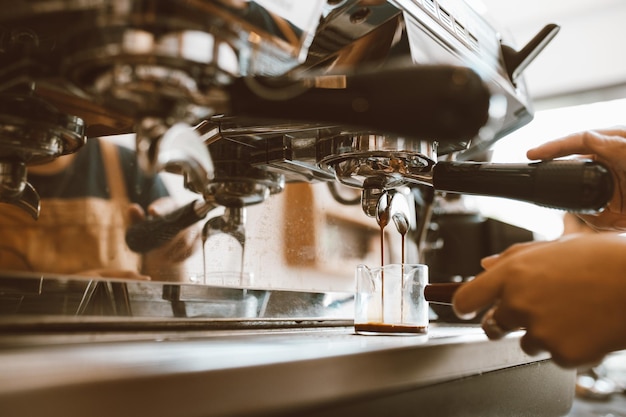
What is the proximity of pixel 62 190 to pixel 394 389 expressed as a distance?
305mm

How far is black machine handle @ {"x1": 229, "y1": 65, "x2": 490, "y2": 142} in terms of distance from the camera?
11.1 inches

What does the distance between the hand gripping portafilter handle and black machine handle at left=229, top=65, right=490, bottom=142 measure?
16cm

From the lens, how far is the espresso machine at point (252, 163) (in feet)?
0.91

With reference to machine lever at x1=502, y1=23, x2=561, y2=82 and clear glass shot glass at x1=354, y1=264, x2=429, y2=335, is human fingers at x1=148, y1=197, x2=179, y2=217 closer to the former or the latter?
clear glass shot glass at x1=354, y1=264, x2=429, y2=335

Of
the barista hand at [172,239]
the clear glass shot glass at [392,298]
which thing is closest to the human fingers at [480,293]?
the clear glass shot glass at [392,298]

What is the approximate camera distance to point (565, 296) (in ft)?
1.37

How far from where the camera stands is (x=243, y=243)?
0.65m

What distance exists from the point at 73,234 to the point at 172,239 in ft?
0.37

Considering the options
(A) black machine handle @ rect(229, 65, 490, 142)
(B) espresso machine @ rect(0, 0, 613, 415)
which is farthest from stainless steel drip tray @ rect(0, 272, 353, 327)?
(A) black machine handle @ rect(229, 65, 490, 142)

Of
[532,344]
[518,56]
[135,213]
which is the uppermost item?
[518,56]

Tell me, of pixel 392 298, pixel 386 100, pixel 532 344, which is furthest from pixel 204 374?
pixel 392 298

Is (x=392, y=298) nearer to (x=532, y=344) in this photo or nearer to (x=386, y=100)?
(x=532, y=344)

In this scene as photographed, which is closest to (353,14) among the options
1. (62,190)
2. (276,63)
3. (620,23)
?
(276,63)

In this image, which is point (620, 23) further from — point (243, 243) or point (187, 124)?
point (187, 124)
